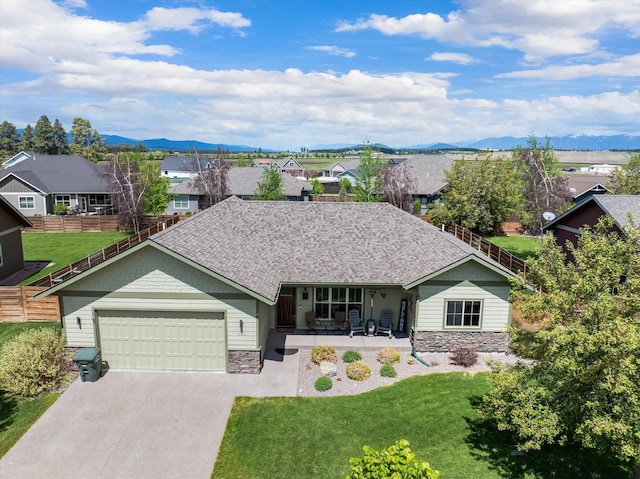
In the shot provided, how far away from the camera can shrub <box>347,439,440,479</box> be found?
670 cm

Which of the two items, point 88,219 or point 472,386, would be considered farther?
point 88,219

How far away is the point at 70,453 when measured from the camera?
1229 centimetres

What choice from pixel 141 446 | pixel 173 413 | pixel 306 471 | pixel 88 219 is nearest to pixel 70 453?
pixel 141 446

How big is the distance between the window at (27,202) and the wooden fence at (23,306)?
1284 inches

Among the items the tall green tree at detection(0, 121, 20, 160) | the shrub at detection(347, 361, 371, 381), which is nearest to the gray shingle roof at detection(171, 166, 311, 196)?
the shrub at detection(347, 361, 371, 381)

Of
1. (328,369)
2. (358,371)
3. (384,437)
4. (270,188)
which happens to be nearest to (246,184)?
(270,188)

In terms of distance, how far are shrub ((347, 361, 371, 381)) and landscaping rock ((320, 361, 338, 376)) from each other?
53cm

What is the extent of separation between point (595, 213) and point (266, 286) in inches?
867

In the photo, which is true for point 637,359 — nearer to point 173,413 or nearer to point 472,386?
point 472,386

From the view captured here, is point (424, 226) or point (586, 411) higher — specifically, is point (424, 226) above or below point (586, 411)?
above

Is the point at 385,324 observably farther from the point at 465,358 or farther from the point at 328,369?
the point at 328,369

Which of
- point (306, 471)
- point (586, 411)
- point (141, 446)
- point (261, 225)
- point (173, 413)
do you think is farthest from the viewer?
point (261, 225)

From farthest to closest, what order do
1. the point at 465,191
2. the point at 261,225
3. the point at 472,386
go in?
1. the point at 465,191
2. the point at 261,225
3. the point at 472,386

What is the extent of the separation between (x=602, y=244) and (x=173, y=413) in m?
13.0
